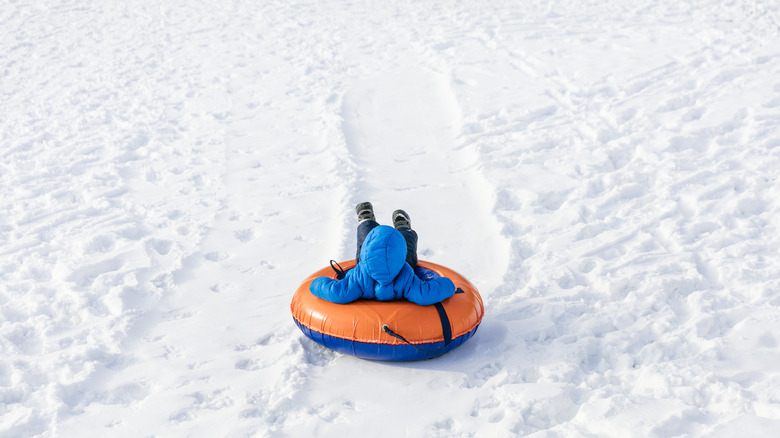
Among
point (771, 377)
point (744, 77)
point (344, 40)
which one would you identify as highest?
point (344, 40)

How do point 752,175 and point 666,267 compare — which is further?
point 752,175

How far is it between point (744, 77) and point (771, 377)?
5408 millimetres

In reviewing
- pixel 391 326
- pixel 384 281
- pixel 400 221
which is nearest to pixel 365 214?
pixel 400 221

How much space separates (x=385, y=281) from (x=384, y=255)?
17cm

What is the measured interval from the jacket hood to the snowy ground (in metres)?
0.60

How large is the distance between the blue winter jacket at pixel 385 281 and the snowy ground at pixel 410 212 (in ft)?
1.47

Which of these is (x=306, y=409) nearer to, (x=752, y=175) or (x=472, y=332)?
(x=472, y=332)

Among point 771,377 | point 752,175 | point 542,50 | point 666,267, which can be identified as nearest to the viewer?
point 771,377

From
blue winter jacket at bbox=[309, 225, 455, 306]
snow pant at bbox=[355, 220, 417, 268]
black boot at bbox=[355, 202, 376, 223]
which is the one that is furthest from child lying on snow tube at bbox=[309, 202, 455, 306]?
black boot at bbox=[355, 202, 376, 223]

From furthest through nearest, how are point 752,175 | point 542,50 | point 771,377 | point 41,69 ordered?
point 41,69 < point 542,50 < point 752,175 < point 771,377

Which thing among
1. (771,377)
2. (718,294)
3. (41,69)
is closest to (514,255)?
(718,294)

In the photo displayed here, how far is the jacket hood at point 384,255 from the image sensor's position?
3936 millimetres

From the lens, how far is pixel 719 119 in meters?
7.07

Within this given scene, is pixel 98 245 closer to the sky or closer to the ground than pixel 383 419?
closer to the sky
